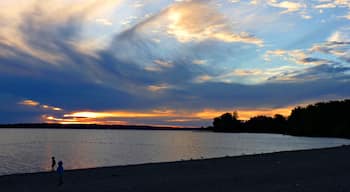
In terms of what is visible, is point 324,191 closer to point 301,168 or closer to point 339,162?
point 301,168

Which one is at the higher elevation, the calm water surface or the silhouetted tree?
the silhouetted tree

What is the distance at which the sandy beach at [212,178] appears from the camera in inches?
715

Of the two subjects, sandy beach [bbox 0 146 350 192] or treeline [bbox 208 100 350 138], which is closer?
sandy beach [bbox 0 146 350 192]

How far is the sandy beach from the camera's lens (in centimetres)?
1817

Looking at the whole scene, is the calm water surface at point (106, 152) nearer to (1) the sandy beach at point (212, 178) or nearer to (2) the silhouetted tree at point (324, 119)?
(1) the sandy beach at point (212, 178)

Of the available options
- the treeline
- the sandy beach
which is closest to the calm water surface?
the sandy beach

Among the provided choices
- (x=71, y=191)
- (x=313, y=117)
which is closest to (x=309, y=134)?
(x=313, y=117)

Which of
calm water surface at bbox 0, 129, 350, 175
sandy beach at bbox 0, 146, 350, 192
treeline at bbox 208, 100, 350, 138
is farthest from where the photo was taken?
treeline at bbox 208, 100, 350, 138

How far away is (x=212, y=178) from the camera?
70.4 ft

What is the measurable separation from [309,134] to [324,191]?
17602 centimetres

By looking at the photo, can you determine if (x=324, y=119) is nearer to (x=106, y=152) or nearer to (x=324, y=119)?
(x=324, y=119)

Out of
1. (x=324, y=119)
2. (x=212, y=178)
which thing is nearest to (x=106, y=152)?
(x=212, y=178)

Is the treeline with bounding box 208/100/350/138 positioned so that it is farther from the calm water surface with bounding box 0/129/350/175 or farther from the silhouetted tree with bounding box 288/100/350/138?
the calm water surface with bounding box 0/129/350/175

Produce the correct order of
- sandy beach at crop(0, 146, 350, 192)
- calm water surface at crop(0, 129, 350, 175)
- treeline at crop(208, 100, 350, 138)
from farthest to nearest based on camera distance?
treeline at crop(208, 100, 350, 138)
calm water surface at crop(0, 129, 350, 175)
sandy beach at crop(0, 146, 350, 192)
